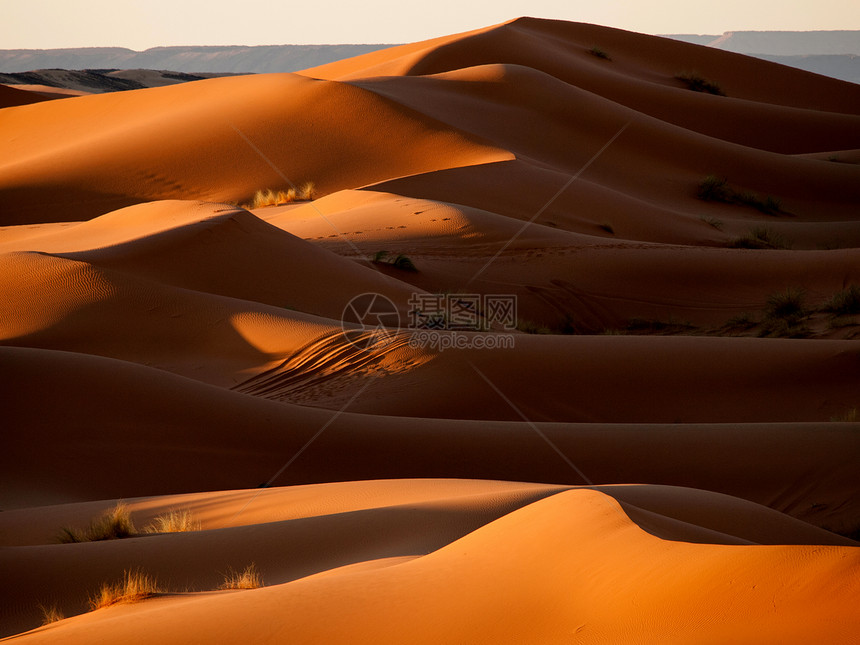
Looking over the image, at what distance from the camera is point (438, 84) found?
1083 inches

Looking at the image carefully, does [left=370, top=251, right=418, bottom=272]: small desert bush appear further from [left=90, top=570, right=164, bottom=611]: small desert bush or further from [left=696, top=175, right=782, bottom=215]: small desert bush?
[left=696, top=175, right=782, bottom=215]: small desert bush

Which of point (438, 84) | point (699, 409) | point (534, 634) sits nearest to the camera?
point (534, 634)

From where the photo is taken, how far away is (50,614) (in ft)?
15.1

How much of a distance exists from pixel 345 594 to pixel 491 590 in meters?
0.67

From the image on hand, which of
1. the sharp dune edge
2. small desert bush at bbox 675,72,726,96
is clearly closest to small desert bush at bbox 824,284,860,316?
the sharp dune edge

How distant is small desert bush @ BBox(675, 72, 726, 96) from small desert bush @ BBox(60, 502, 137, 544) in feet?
123

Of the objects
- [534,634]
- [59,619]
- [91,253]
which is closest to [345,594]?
[534,634]

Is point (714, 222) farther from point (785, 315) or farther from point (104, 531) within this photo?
point (104, 531)

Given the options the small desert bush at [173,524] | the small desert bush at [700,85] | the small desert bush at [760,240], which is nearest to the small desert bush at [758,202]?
the small desert bush at [760,240]

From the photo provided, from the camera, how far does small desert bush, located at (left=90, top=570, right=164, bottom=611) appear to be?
439 centimetres

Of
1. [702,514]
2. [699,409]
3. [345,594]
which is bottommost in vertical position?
[699,409]

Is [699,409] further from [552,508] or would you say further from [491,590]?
[491,590]

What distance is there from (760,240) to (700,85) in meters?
21.5

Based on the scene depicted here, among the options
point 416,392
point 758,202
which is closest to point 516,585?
point 416,392
